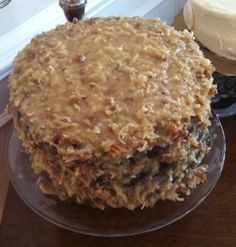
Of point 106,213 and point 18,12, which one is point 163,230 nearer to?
point 106,213

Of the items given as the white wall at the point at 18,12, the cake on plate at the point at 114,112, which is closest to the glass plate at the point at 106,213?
the cake on plate at the point at 114,112

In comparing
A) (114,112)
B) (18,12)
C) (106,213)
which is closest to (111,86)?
(114,112)

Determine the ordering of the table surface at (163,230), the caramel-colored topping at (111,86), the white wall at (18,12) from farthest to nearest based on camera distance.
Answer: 1. the white wall at (18,12)
2. the table surface at (163,230)
3. the caramel-colored topping at (111,86)

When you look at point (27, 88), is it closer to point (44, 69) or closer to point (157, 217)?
point (44, 69)

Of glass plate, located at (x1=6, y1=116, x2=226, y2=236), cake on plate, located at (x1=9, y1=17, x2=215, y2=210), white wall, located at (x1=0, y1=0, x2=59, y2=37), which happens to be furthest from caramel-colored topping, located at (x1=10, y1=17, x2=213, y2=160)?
white wall, located at (x1=0, y1=0, x2=59, y2=37)

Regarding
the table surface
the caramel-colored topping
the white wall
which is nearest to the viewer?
the caramel-colored topping

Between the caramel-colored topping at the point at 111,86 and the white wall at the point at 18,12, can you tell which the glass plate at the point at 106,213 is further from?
the white wall at the point at 18,12

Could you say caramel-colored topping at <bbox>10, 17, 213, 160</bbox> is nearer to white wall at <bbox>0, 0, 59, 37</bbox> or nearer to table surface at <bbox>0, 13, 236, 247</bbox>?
table surface at <bbox>0, 13, 236, 247</bbox>

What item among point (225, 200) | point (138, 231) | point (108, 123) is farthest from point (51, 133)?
point (225, 200)
